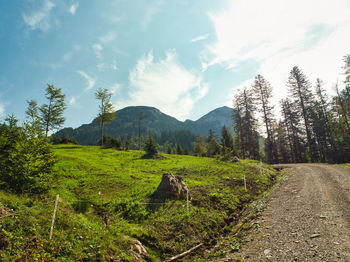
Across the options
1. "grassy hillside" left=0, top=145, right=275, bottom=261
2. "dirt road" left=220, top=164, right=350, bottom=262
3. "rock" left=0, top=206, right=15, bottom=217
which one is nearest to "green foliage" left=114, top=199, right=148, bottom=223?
"grassy hillside" left=0, top=145, right=275, bottom=261

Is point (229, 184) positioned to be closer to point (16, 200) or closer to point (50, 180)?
point (50, 180)

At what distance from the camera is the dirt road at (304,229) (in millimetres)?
6594

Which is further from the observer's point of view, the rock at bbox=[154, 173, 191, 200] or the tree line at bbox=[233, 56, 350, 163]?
the tree line at bbox=[233, 56, 350, 163]

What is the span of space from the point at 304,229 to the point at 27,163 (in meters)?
15.4

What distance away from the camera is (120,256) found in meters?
6.89

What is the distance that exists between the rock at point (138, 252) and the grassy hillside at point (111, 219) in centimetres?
17

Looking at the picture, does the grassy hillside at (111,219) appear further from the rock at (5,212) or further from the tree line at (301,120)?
the tree line at (301,120)

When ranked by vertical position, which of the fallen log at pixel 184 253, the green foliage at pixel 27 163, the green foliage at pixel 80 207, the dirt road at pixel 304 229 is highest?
the green foliage at pixel 27 163

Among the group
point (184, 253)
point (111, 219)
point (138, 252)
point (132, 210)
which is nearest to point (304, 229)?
point (184, 253)

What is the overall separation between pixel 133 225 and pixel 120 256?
2.81 m

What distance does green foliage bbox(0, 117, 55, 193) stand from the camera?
32.2ft

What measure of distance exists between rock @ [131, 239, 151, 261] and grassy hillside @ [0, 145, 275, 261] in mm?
172

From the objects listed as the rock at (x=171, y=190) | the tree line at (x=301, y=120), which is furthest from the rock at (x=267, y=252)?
the tree line at (x=301, y=120)

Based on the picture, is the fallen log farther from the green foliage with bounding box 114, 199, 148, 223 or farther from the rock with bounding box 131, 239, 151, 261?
the green foliage with bounding box 114, 199, 148, 223
